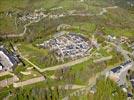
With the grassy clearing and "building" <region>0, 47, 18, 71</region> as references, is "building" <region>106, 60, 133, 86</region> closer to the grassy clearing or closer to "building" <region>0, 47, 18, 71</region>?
the grassy clearing

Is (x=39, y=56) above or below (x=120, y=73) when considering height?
above

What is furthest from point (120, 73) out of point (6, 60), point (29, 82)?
point (6, 60)

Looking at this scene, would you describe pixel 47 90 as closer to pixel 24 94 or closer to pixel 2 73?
A: pixel 24 94

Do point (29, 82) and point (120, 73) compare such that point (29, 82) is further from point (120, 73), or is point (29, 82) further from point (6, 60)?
point (120, 73)

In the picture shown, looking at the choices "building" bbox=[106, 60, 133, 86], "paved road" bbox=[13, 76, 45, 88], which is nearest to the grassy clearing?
"paved road" bbox=[13, 76, 45, 88]

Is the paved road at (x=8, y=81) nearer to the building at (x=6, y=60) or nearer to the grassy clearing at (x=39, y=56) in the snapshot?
the building at (x=6, y=60)

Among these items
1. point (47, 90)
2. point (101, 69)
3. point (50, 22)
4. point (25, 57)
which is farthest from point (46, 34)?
point (47, 90)
